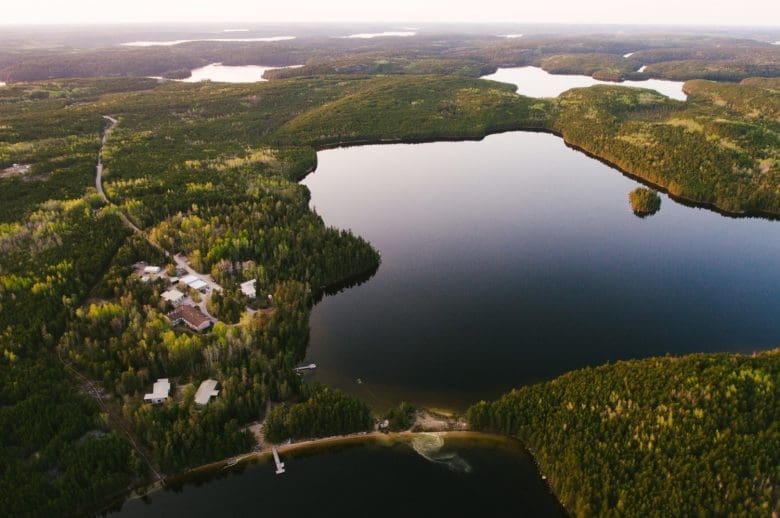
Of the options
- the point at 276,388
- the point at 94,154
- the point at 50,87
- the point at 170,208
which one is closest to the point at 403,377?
the point at 276,388

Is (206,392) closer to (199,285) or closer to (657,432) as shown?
(199,285)

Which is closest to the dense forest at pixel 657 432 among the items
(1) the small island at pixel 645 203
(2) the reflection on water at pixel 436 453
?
(2) the reflection on water at pixel 436 453

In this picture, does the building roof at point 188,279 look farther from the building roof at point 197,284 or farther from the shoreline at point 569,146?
the shoreline at point 569,146

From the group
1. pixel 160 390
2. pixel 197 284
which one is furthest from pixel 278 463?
pixel 197 284

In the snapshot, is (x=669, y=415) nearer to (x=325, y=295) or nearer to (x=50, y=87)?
(x=325, y=295)

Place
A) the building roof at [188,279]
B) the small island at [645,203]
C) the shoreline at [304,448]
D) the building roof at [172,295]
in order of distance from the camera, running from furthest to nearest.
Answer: the small island at [645,203] < the building roof at [188,279] < the building roof at [172,295] < the shoreline at [304,448]
